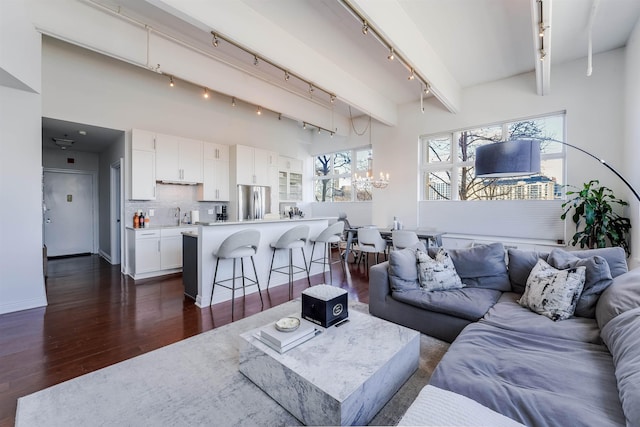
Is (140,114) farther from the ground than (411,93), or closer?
closer

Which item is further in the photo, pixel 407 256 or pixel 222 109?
pixel 222 109

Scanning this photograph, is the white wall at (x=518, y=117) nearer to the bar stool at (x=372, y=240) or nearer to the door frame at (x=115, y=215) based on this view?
the bar stool at (x=372, y=240)

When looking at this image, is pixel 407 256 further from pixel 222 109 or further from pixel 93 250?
pixel 93 250

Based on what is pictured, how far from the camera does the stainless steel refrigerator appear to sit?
6.08 meters

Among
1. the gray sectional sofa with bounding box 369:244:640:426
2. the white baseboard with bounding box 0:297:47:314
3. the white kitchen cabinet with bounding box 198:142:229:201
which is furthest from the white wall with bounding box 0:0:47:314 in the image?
the gray sectional sofa with bounding box 369:244:640:426

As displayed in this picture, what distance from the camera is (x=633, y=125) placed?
346 centimetres

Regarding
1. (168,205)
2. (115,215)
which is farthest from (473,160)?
(115,215)

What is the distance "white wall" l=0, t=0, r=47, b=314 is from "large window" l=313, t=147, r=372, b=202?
18.9ft

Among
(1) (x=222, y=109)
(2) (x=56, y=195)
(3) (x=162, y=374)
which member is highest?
(1) (x=222, y=109)

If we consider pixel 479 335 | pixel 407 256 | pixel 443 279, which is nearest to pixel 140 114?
pixel 407 256

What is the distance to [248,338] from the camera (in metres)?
1.91

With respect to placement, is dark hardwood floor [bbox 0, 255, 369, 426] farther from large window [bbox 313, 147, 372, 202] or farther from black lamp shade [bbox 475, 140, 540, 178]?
large window [bbox 313, 147, 372, 202]

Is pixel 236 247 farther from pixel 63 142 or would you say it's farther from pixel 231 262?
pixel 63 142

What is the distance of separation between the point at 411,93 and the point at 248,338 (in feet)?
18.3
